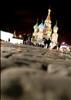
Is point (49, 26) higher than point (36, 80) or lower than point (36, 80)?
higher

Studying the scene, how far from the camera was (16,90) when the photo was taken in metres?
0.44

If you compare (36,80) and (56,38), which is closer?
(36,80)

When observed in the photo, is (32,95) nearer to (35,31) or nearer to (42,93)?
(42,93)

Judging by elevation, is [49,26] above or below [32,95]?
above

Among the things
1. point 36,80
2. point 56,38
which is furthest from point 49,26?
point 36,80

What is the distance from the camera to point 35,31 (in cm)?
11988

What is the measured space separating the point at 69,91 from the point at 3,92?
139mm

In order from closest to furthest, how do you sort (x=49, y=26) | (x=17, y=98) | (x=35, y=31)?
(x=17, y=98), (x=49, y=26), (x=35, y=31)

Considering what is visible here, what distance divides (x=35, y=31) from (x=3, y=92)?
11981cm

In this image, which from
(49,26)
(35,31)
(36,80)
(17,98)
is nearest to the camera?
(17,98)

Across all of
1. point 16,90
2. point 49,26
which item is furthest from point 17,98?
point 49,26

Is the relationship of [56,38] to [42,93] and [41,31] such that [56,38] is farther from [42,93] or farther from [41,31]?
[42,93]

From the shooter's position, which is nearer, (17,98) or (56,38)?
(17,98)

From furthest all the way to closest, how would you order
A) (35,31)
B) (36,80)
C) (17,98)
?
(35,31), (36,80), (17,98)
